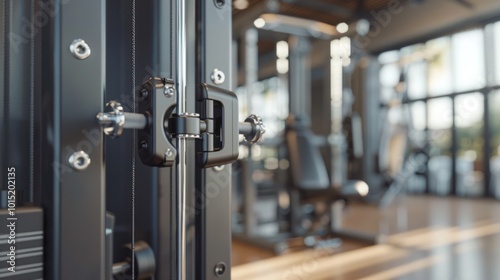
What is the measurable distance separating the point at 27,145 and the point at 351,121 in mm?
3376

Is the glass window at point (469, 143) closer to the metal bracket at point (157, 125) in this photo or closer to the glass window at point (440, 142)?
the glass window at point (440, 142)

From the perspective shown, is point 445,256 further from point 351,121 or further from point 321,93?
point 321,93

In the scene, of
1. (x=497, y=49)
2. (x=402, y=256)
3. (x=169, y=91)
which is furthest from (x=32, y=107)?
(x=497, y=49)

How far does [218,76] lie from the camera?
674 mm

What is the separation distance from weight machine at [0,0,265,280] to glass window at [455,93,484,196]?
6993mm

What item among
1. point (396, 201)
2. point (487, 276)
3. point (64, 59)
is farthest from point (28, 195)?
point (396, 201)

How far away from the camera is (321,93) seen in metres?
9.49

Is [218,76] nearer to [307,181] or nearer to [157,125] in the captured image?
[157,125]

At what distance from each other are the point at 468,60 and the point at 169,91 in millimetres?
7313

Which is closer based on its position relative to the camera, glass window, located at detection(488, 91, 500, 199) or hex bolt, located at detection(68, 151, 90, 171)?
hex bolt, located at detection(68, 151, 90, 171)

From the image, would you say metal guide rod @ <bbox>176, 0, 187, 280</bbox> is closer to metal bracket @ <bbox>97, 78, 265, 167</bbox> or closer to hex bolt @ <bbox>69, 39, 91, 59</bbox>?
metal bracket @ <bbox>97, 78, 265, 167</bbox>

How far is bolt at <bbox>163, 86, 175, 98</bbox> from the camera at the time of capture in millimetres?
531

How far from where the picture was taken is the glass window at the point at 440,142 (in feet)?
22.5

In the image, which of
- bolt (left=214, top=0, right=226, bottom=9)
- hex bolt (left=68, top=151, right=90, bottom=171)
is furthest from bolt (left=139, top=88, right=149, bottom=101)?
bolt (left=214, top=0, right=226, bottom=9)
